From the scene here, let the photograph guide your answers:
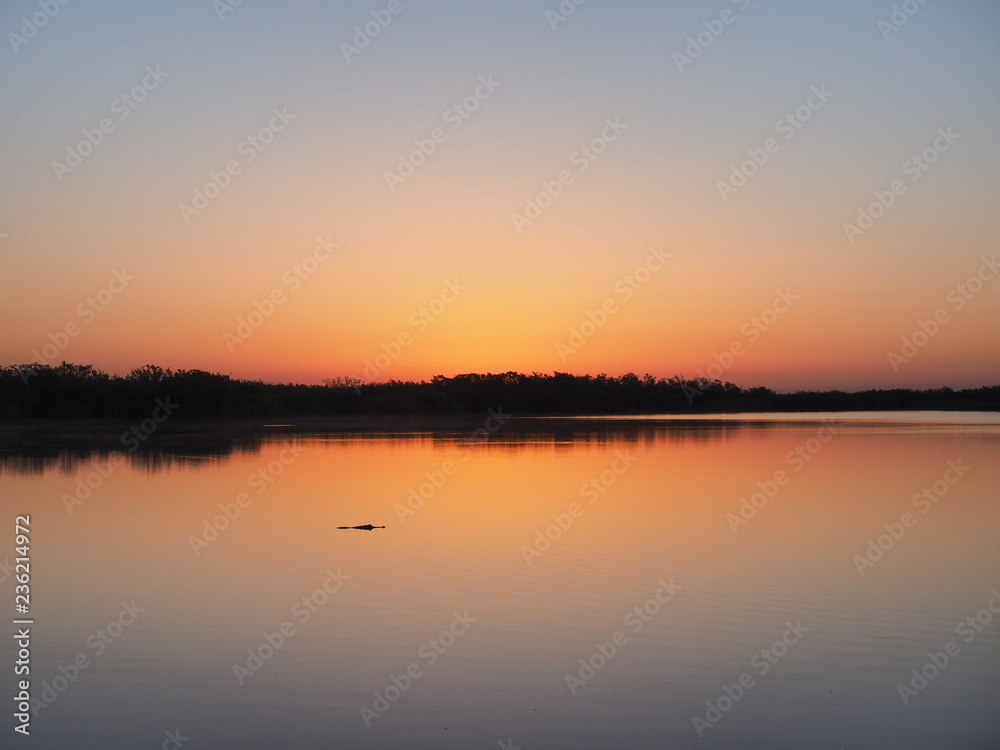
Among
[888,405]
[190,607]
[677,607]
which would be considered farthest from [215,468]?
[888,405]

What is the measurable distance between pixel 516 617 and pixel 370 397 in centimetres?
5576

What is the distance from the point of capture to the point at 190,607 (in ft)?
23.0

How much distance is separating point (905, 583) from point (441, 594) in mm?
3802

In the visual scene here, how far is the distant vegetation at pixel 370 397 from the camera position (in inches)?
1892

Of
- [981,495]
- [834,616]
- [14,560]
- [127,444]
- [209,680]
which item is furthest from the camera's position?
[127,444]

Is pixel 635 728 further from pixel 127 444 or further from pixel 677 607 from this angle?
pixel 127 444

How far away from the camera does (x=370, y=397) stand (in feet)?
202

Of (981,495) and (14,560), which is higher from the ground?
(981,495)

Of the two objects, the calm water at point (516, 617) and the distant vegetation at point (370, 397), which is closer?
the calm water at point (516, 617)

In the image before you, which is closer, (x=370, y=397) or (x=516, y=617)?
(x=516, y=617)

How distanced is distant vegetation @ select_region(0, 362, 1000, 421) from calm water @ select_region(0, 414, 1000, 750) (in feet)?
121

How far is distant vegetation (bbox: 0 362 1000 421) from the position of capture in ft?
158

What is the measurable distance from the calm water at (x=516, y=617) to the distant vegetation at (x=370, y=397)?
37.0 metres

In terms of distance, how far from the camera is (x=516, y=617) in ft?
21.8
